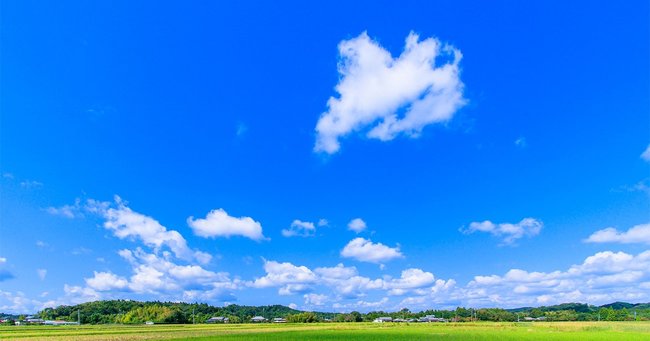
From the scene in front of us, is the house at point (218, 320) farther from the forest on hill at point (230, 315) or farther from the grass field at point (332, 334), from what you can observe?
the grass field at point (332, 334)

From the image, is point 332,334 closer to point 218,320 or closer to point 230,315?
point 218,320

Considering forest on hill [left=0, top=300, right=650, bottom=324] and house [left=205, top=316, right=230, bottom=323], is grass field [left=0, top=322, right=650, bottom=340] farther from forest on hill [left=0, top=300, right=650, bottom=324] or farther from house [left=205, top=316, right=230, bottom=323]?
house [left=205, top=316, right=230, bottom=323]

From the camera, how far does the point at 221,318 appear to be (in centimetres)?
14325

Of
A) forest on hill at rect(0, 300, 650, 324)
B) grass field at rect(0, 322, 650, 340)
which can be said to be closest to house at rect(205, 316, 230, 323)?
forest on hill at rect(0, 300, 650, 324)

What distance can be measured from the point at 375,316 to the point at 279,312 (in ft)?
167

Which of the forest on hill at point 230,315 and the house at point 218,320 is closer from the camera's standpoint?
the forest on hill at point 230,315

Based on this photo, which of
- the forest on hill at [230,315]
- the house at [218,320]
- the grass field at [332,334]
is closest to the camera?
the grass field at [332,334]

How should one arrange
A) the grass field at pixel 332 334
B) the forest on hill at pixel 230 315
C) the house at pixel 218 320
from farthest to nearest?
the house at pixel 218 320, the forest on hill at pixel 230 315, the grass field at pixel 332 334

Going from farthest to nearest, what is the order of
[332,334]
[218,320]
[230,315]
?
[230,315], [218,320], [332,334]

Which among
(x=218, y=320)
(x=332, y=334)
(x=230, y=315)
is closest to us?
(x=332, y=334)

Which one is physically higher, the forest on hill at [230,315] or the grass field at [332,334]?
the grass field at [332,334]

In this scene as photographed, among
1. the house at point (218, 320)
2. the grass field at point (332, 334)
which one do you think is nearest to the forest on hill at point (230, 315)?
the house at point (218, 320)

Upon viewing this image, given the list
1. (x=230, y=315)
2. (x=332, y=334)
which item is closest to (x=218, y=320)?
(x=230, y=315)

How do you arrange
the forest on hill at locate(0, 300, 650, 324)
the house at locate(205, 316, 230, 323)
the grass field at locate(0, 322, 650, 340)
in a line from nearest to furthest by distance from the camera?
the grass field at locate(0, 322, 650, 340), the forest on hill at locate(0, 300, 650, 324), the house at locate(205, 316, 230, 323)
